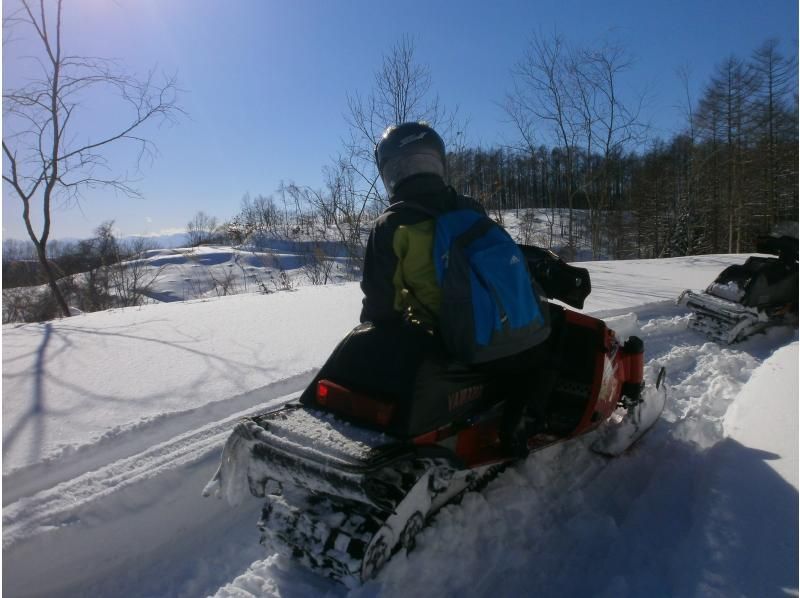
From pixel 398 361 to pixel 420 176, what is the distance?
0.76 metres

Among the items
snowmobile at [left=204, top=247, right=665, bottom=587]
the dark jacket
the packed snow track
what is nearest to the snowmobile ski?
the packed snow track

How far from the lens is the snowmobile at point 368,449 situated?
5.04 ft

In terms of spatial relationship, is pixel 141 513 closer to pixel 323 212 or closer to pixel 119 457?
pixel 119 457

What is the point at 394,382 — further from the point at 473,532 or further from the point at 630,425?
the point at 630,425

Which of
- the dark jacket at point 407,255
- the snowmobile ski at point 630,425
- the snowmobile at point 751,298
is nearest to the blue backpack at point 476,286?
the dark jacket at point 407,255

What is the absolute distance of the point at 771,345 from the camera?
15.1 ft

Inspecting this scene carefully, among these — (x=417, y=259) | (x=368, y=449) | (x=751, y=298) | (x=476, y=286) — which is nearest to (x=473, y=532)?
(x=368, y=449)

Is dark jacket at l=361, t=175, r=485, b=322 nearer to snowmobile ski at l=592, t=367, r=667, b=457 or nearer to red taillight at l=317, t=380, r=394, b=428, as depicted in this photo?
red taillight at l=317, t=380, r=394, b=428

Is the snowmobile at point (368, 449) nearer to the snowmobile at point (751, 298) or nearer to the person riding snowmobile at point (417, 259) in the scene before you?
the person riding snowmobile at point (417, 259)

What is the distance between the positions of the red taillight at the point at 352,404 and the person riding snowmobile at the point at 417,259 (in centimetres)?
32

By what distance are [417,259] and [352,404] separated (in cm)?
58

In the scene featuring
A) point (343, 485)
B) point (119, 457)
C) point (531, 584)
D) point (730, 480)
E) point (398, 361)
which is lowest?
point (531, 584)

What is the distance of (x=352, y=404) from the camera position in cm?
170

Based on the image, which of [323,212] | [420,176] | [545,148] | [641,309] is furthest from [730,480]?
[545,148]
